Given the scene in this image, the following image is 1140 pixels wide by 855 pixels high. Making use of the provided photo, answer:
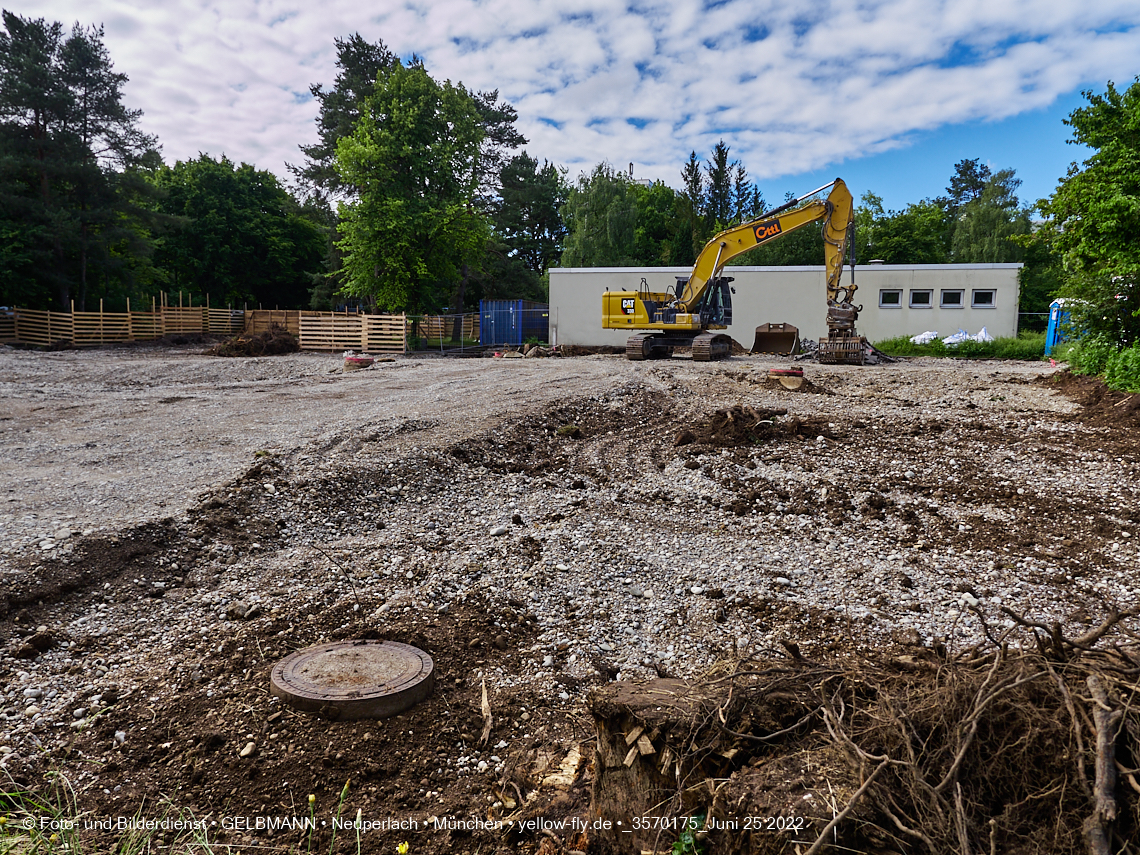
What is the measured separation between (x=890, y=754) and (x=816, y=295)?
89.5 ft

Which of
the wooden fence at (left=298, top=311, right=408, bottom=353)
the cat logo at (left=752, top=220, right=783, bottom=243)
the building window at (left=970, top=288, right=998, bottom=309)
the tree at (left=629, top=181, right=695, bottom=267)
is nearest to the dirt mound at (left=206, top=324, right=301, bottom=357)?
the wooden fence at (left=298, top=311, right=408, bottom=353)

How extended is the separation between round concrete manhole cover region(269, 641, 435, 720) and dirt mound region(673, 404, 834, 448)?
563 centimetres

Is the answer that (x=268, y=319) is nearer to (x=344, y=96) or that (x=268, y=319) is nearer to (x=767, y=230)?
(x=344, y=96)

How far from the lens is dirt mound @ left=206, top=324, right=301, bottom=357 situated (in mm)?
22594

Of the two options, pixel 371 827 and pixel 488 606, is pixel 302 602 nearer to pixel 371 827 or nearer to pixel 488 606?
pixel 488 606

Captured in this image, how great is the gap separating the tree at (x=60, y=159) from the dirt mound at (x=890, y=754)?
3517cm

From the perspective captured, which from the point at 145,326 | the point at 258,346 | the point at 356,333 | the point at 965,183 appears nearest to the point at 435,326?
the point at 356,333

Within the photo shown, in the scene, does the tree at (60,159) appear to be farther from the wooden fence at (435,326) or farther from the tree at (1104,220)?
the tree at (1104,220)

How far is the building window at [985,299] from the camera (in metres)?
25.8

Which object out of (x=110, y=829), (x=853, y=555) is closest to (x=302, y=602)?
(x=110, y=829)

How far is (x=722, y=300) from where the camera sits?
20000mm

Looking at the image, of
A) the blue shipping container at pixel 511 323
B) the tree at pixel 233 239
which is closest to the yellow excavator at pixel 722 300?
the blue shipping container at pixel 511 323

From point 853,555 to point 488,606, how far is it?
307cm

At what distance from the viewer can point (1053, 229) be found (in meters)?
13.8
